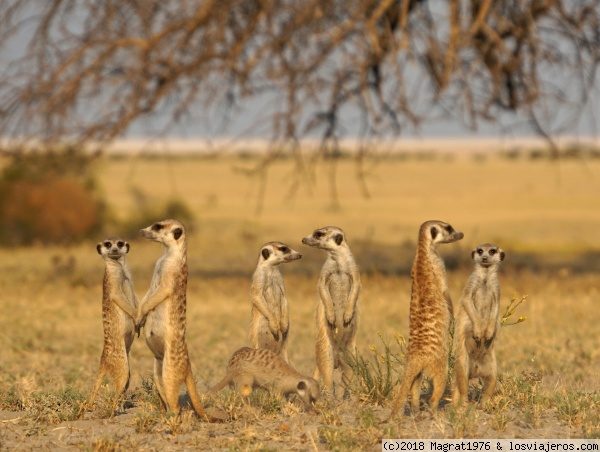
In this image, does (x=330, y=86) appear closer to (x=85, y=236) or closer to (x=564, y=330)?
(x=564, y=330)

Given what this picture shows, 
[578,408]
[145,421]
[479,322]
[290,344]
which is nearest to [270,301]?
[145,421]

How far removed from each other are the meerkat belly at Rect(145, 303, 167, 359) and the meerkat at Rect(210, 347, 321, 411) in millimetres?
600

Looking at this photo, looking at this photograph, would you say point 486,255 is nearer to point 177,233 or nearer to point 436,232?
point 436,232

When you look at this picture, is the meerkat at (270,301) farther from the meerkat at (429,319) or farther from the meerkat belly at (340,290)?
the meerkat at (429,319)

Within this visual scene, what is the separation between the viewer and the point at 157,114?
12.3m

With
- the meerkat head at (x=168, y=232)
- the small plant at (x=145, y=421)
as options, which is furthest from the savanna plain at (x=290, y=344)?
the meerkat head at (x=168, y=232)

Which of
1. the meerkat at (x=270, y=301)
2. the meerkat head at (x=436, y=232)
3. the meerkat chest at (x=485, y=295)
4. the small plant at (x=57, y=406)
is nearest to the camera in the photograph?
the meerkat head at (x=436, y=232)

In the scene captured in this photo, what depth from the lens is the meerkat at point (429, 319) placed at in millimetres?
5910

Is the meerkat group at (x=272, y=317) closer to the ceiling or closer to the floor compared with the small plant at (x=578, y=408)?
closer to the ceiling

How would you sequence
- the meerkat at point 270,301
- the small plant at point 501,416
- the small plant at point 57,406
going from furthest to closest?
1. the meerkat at point 270,301
2. the small plant at point 57,406
3. the small plant at point 501,416

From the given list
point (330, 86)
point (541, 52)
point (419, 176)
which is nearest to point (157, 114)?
point (330, 86)

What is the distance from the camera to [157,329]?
19.6 feet

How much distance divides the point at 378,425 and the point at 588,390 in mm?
2380

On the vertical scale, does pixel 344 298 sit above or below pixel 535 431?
above
